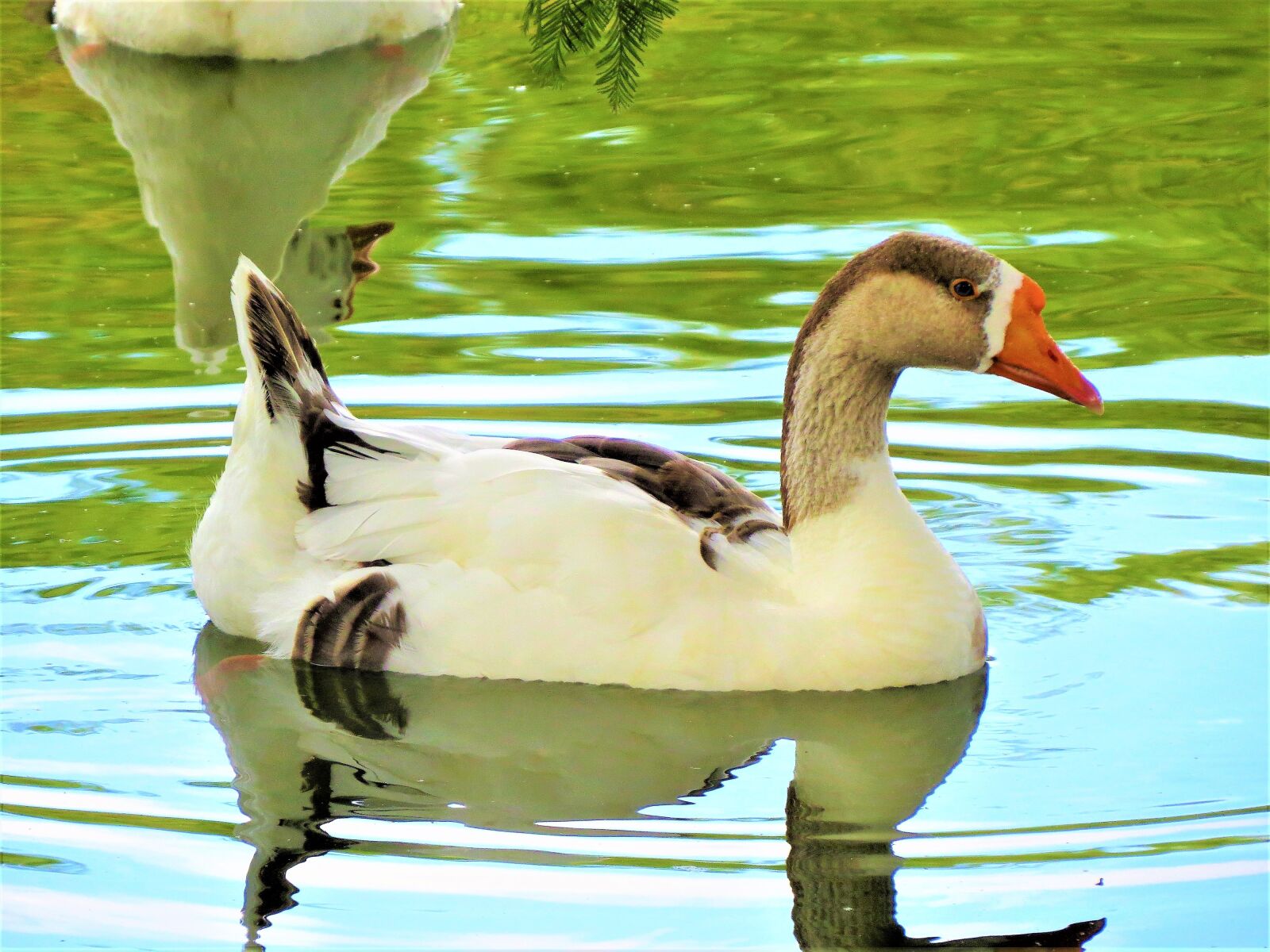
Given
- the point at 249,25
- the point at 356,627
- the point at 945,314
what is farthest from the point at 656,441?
the point at 249,25

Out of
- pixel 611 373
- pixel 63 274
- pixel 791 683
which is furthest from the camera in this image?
pixel 63 274

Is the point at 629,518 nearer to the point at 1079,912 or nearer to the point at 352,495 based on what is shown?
the point at 352,495

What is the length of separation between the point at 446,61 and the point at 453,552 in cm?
836

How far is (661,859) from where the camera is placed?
4.59 meters

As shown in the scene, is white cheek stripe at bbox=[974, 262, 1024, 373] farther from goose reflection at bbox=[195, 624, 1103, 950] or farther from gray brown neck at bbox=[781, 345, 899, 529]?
goose reflection at bbox=[195, 624, 1103, 950]

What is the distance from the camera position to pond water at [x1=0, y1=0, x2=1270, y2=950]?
455 cm

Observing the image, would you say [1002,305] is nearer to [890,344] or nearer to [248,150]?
[890,344]

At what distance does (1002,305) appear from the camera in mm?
5492

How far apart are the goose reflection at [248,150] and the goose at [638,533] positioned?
2474mm

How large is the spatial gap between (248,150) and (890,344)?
6610mm

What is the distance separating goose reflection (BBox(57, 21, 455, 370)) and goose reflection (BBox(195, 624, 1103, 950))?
288 cm

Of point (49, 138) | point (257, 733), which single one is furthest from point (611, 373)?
point (49, 138)

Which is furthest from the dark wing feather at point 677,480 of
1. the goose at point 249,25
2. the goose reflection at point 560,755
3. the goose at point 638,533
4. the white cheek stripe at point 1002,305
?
the goose at point 249,25

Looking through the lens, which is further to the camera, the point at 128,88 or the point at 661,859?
the point at 128,88
